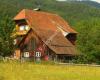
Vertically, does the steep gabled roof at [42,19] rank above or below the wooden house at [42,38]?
above

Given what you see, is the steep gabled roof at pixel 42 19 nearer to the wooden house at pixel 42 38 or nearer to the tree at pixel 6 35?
the wooden house at pixel 42 38

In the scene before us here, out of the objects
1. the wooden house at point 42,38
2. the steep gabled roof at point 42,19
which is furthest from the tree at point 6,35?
the steep gabled roof at point 42,19

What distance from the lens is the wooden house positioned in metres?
85.1

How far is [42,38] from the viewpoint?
8694 centimetres

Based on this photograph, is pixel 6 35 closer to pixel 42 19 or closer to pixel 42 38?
pixel 42 38

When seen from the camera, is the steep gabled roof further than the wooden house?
Yes

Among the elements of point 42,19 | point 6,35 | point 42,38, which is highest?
point 42,19

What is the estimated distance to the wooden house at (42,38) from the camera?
85125mm

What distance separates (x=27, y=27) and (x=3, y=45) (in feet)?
71.8

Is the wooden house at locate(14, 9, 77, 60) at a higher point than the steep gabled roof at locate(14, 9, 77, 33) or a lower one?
lower

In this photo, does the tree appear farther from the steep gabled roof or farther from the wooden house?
the steep gabled roof

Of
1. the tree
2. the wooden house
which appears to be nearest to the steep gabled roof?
the wooden house

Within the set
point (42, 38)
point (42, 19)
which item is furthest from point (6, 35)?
point (42, 19)

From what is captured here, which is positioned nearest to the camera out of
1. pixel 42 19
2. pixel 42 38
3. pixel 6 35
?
pixel 6 35
